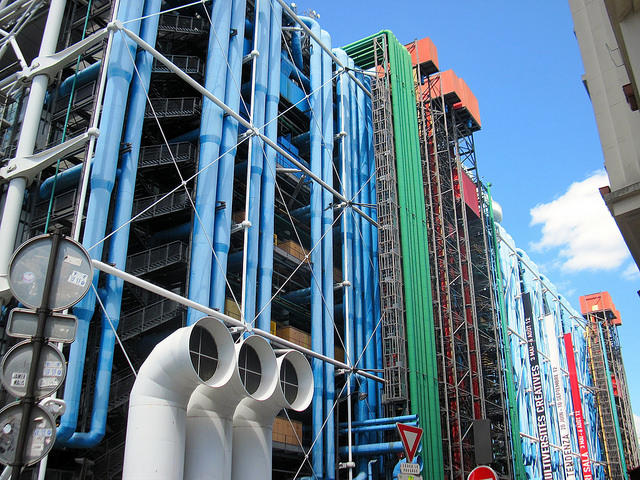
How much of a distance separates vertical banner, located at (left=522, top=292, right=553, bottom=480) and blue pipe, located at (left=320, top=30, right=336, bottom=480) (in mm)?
22269

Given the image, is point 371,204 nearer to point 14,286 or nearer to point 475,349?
point 475,349

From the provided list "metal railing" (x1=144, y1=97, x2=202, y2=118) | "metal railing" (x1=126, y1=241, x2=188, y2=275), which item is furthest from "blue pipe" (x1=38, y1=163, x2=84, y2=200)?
"metal railing" (x1=144, y1=97, x2=202, y2=118)

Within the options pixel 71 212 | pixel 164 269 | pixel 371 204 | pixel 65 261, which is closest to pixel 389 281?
pixel 371 204

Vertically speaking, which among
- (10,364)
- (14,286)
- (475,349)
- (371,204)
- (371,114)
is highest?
(371,114)

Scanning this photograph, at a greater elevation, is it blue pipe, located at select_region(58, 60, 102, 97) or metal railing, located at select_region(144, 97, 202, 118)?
blue pipe, located at select_region(58, 60, 102, 97)

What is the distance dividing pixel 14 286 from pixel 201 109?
64.3ft

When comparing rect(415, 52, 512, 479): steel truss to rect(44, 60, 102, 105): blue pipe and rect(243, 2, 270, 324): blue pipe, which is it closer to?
rect(243, 2, 270, 324): blue pipe

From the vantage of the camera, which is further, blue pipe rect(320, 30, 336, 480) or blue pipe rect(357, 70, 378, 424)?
blue pipe rect(357, 70, 378, 424)

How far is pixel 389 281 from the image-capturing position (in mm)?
29266

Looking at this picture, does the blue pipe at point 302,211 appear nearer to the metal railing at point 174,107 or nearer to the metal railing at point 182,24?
the metal railing at point 174,107

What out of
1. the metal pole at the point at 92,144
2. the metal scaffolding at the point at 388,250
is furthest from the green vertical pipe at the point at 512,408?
the metal pole at the point at 92,144

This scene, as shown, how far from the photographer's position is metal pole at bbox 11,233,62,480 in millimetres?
5102

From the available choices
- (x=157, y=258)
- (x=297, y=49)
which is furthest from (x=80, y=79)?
(x=297, y=49)

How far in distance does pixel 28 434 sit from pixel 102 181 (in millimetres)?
14140
